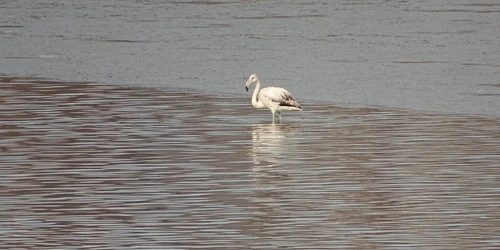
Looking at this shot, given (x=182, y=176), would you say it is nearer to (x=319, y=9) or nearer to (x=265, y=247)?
(x=265, y=247)

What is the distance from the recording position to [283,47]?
22.3 m

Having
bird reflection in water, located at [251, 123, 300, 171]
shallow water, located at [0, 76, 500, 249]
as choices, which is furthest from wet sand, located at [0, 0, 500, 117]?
bird reflection in water, located at [251, 123, 300, 171]

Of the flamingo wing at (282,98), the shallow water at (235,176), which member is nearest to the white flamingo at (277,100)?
the flamingo wing at (282,98)

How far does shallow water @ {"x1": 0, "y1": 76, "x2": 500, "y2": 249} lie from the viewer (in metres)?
9.66

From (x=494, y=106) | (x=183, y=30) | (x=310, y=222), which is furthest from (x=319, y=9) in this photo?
(x=310, y=222)

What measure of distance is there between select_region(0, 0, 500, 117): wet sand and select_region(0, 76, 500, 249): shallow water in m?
1.45

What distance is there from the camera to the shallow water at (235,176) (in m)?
9.66

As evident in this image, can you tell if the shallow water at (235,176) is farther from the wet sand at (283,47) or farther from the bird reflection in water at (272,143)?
the wet sand at (283,47)

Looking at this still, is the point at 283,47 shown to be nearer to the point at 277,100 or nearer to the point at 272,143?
the point at 277,100

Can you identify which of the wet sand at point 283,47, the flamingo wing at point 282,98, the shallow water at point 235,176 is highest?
the wet sand at point 283,47

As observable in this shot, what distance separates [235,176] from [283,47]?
10.3 m

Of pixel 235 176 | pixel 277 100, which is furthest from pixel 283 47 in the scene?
pixel 235 176

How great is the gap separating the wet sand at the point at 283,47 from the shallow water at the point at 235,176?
4.75 ft

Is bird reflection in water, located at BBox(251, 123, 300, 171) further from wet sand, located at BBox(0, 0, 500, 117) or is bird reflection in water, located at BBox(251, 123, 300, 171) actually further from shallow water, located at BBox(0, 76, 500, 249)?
wet sand, located at BBox(0, 0, 500, 117)
